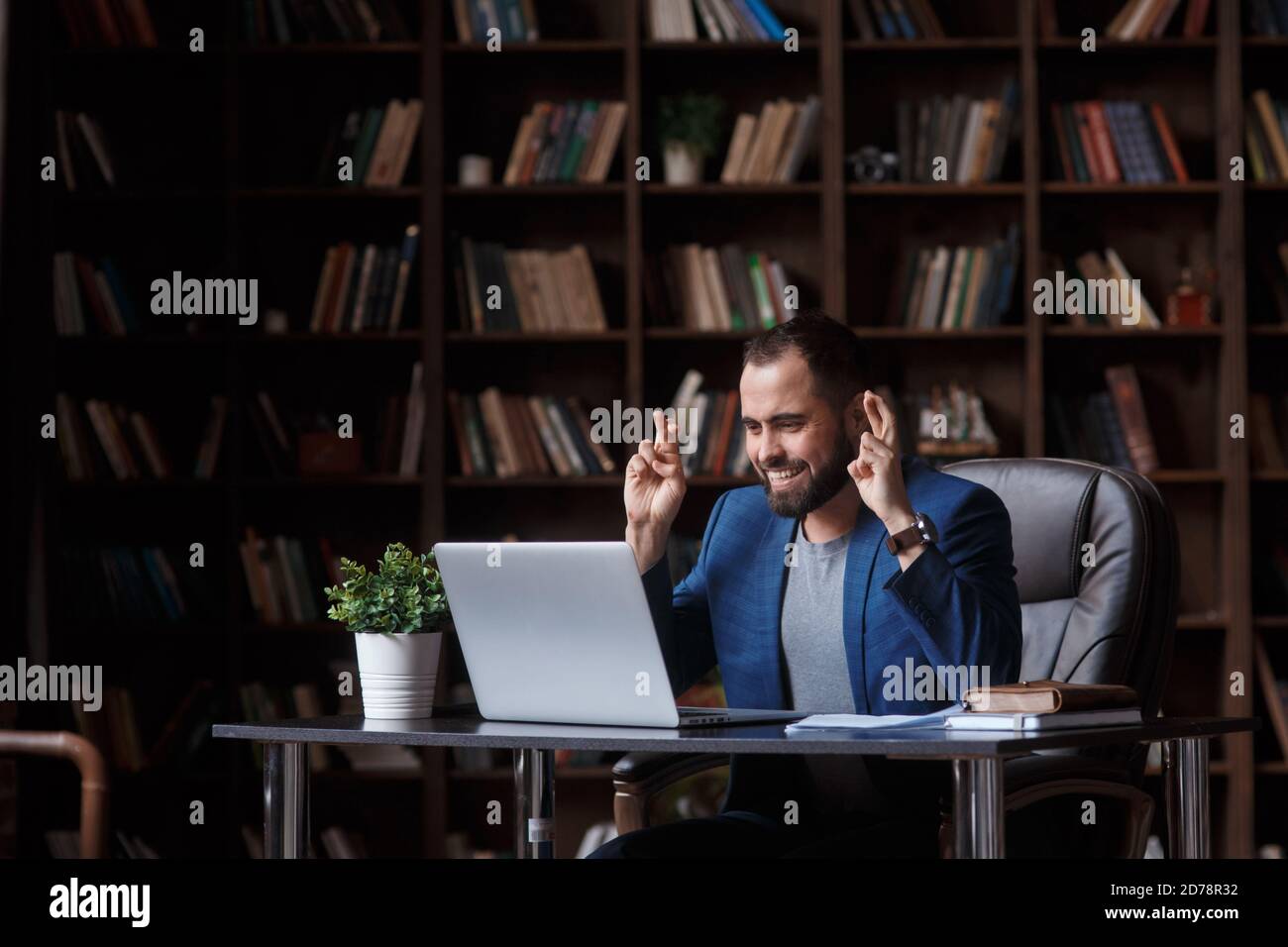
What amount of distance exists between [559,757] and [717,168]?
66.8 inches

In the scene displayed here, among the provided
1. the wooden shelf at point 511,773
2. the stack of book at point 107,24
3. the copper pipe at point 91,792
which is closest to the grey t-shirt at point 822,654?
the copper pipe at point 91,792

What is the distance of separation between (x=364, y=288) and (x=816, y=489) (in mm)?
2195

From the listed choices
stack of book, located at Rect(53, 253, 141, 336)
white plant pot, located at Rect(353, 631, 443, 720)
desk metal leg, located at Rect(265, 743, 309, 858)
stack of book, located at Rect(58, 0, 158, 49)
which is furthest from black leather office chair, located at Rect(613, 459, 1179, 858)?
stack of book, located at Rect(58, 0, 158, 49)

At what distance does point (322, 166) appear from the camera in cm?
441

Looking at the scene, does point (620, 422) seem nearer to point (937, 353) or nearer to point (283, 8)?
point (937, 353)

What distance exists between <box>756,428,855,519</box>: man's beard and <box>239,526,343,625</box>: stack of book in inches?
Result: 85.1

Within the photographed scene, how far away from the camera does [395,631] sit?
210 cm

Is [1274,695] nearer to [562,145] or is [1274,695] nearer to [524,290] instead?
[524,290]

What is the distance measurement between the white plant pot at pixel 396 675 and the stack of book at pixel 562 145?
248 centimetres

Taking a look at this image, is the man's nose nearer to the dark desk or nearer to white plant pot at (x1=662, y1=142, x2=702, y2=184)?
the dark desk

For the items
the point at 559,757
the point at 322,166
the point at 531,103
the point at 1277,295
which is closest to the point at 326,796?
the point at 559,757

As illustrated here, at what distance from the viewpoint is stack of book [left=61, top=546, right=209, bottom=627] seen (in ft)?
14.0

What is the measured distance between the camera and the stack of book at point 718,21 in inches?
172

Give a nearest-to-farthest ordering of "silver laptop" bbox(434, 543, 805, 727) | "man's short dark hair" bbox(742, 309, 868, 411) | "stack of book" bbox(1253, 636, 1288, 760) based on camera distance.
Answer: "silver laptop" bbox(434, 543, 805, 727) → "man's short dark hair" bbox(742, 309, 868, 411) → "stack of book" bbox(1253, 636, 1288, 760)
